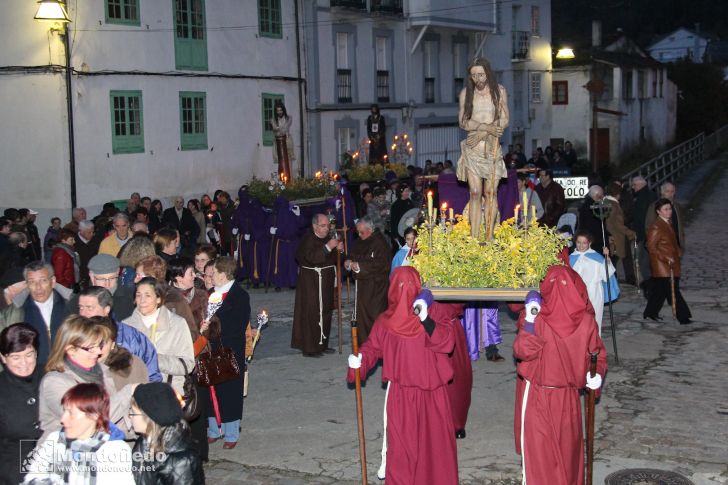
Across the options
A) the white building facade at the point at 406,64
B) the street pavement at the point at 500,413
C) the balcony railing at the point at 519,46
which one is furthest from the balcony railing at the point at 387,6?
the street pavement at the point at 500,413

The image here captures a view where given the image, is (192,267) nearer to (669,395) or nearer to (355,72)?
(669,395)

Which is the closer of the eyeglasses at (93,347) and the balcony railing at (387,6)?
the eyeglasses at (93,347)

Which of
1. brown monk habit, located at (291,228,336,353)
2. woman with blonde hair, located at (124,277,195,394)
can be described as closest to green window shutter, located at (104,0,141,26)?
brown monk habit, located at (291,228,336,353)

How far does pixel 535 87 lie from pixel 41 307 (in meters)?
37.2

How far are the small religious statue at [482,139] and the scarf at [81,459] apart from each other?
5.69 m

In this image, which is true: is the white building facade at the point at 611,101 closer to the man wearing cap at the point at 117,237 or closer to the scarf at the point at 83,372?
the man wearing cap at the point at 117,237

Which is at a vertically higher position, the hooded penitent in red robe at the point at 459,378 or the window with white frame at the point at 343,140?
the window with white frame at the point at 343,140

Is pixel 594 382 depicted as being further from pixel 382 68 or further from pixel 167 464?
pixel 382 68

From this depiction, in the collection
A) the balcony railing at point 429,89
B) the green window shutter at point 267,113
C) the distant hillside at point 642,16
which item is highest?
the distant hillside at point 642,16

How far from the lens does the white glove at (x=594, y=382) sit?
7.46 m

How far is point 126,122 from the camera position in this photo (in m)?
23.8

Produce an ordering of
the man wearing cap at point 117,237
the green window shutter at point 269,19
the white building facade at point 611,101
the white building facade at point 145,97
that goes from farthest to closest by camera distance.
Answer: the white building facade at point 611,101
the green window shutter at point 269,19
the white building facade at point 145,97
the man wearing cap at point 117,237

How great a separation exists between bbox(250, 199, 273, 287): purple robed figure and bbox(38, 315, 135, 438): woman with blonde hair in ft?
38.8

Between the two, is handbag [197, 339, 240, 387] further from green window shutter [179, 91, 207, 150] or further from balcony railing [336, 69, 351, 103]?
balcony railing [336, 69, 351, 103]
